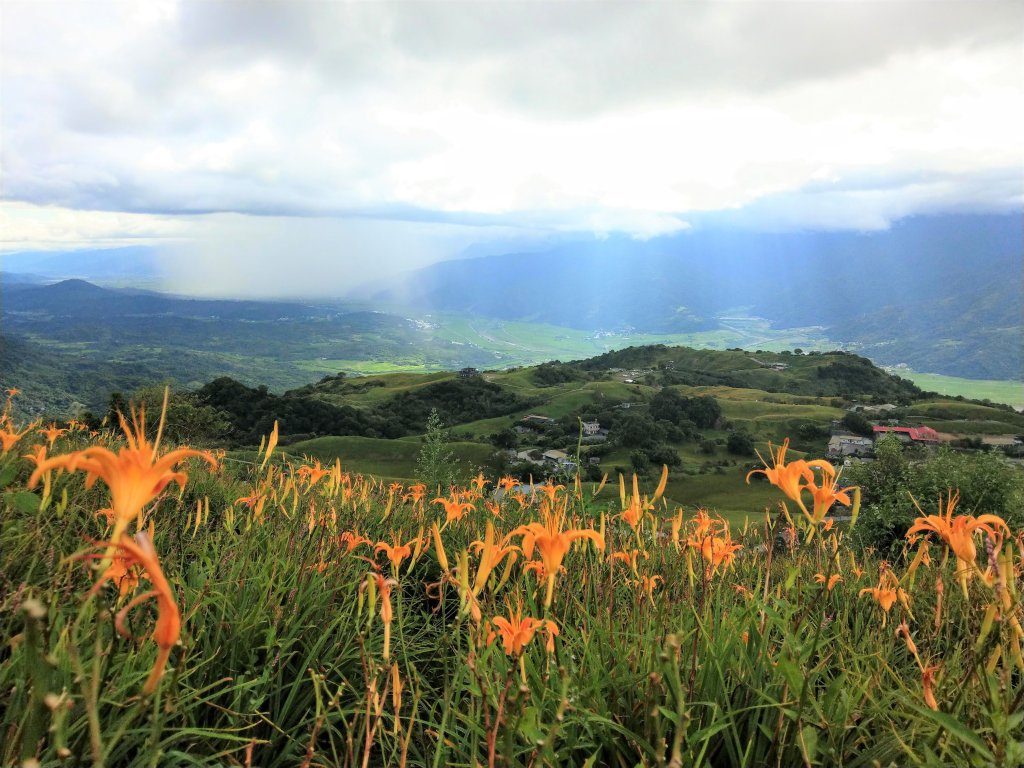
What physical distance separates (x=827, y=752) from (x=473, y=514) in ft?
11.4

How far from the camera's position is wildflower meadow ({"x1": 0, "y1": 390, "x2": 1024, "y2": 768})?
54.4 inches

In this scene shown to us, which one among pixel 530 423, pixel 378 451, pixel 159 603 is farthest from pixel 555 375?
pixel 159 603

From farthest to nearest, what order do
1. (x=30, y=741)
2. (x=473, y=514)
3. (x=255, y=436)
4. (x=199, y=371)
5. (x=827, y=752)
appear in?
(x=199, y=371), (x=255, y=436), (x=473, y=514), (x=827, y=752), (x=30, y=741)

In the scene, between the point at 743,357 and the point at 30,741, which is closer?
the point at 30,741

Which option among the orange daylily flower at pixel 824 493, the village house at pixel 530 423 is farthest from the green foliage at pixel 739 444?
the orange daylily flower at pixel 824 493

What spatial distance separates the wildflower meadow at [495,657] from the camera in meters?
1.38

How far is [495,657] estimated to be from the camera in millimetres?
2297

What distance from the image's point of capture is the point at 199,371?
195625mm

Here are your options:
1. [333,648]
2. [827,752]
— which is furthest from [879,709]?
[333,648]

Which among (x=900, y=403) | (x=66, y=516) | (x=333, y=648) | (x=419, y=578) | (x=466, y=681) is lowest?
(x=900, y=403)

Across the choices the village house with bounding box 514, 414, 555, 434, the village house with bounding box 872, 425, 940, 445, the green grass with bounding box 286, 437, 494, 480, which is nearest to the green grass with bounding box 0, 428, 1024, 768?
the green grass with bounding box 286, 437, 494, 480

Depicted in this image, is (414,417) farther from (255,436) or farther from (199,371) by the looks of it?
(199,371)

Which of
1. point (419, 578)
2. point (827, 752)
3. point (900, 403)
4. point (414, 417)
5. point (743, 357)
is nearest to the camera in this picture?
point (827, 752)

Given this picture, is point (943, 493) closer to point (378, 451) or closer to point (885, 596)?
point (885, 596)
